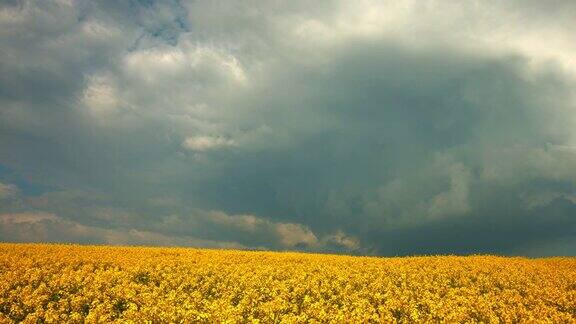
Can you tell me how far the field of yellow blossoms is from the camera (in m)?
14.4

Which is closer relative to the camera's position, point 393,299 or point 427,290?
point 393,299

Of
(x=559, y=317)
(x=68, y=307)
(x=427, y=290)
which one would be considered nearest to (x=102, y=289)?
(x=68, y=307)

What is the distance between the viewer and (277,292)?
62.2 feet

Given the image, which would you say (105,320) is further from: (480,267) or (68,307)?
(480,267)

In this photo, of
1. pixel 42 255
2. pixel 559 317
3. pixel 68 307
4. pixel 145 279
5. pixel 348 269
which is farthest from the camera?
pixel 42 255

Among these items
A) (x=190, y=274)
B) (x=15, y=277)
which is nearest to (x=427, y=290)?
(x=190, y=274)

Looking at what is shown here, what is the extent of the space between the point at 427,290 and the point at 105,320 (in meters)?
13.3

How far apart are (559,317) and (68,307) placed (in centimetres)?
1741

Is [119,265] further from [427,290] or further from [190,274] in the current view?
[427,290]

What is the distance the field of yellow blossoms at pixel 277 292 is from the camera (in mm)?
14422

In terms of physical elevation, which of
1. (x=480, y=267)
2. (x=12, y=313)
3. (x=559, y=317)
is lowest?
(x=12, y=313)

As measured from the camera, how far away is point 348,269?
25.6m

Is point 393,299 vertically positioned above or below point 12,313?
above

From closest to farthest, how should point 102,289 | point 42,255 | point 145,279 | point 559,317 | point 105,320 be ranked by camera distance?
point 105,320
point 559,317
point 102,289
point 145,279
point 42,255
